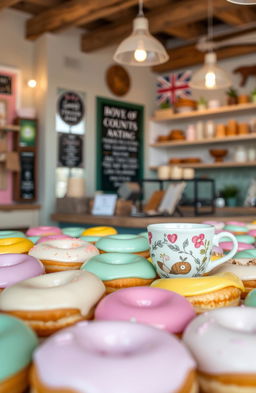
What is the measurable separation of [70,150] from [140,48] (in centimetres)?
266

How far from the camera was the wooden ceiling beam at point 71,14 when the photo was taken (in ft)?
13.8

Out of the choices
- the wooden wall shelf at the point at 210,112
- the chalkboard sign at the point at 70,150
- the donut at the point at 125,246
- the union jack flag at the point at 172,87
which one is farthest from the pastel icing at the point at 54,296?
the union jack flag at the point at 172,87

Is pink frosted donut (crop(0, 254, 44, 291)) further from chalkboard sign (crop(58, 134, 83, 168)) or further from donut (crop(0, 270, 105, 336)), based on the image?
chalkboard sign (crop(58, 134, 83, 168))

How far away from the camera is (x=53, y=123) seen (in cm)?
513

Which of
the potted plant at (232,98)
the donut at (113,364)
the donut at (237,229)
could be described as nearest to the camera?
the donut at (113,364)

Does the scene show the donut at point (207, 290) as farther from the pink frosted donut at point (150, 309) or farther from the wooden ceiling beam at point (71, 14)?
the wooden ceiling beam at point (71, 14)

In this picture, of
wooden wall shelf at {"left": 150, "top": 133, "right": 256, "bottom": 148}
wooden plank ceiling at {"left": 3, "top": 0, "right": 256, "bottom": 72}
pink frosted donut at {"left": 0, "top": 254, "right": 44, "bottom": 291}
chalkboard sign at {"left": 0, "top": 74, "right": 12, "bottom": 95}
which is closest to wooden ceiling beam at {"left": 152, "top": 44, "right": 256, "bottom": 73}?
wooden plank ceiling at {"left": 3, "top": 0, "right": 256, "bottom": 72}

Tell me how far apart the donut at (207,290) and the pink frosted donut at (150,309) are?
50 mm

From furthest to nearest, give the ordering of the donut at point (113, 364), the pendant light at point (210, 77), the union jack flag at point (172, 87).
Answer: the union jack flag at point (172, 87) < the pendant light at point (210, 77) < the donut at point (113, 364)

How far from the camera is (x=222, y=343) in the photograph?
41 centimetres

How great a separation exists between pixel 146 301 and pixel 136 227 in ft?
9.10

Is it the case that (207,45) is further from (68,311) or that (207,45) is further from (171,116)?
(68,311)

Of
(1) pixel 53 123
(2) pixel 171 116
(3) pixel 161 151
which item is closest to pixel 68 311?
(1) pixel 53 123

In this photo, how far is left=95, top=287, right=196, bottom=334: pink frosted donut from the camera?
48 cm
